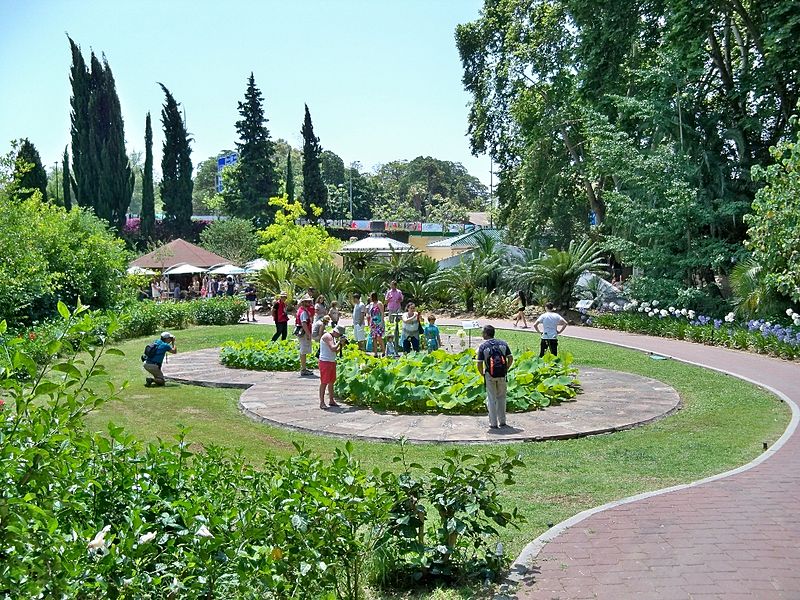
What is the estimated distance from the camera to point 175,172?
184 ft

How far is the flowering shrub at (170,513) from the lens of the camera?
2693 mm

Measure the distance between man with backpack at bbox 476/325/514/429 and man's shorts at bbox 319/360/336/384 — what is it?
8.33 feet

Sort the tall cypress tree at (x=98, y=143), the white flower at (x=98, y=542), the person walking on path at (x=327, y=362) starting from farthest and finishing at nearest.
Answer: the tall cypress tree at (x=98, y=143) → the person walking on path at (x=327, y=362) → the white flower at (x=98, y=542)

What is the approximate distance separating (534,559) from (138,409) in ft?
26.0

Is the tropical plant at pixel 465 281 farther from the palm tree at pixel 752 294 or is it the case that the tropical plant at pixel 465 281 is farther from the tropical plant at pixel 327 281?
the palm tree at pixel 752 294

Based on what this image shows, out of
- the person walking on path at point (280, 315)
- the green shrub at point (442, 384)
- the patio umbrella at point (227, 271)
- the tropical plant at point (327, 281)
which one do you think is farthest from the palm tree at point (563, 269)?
the patio umbrella at point (227, 271)

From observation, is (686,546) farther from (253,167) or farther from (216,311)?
(253,167)

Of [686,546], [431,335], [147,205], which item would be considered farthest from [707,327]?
[147,205]

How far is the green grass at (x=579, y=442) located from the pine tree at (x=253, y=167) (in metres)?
45.3

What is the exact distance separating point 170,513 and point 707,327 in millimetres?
17350

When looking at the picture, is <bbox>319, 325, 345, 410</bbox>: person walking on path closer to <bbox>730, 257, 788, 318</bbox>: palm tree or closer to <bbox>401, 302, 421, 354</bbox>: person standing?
<bbox>401, 302, 421, 354</bbox>: person standing

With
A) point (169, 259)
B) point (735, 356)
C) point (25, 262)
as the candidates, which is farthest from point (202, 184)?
point (735, 356)

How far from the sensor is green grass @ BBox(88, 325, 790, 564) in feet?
22.3

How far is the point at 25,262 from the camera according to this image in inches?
679
